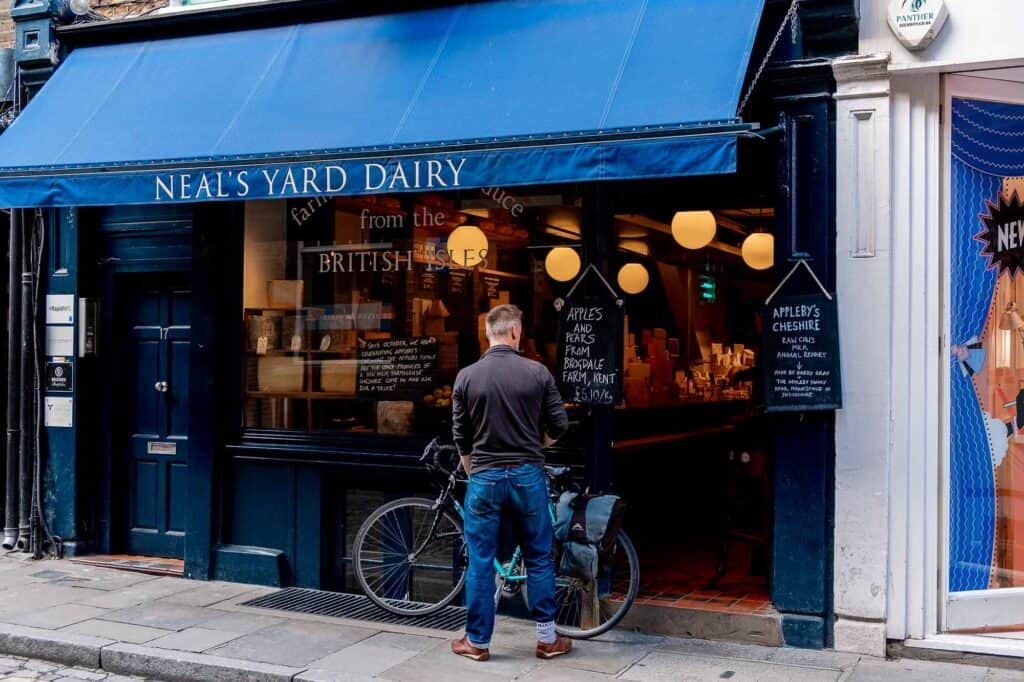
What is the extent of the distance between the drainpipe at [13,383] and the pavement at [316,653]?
66.8 inches

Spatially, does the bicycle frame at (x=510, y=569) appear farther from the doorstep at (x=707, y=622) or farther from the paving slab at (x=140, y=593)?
the paving slab at (x=140, y=593)

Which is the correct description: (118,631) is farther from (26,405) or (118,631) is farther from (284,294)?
(26,405)

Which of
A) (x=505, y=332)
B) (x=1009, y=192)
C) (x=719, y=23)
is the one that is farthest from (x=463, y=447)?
(x=1009, y=192)

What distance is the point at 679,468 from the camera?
10.4 metres

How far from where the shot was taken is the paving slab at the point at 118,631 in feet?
22.7

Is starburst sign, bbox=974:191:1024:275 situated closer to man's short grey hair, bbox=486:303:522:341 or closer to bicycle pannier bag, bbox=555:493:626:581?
bicycle pannier bag, bbox=555:493:626:581

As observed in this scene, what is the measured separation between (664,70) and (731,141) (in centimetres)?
96

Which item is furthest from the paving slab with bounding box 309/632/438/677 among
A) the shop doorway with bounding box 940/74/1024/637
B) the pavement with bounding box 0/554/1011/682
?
the shop doorway with bounding box 940/74/1024/637

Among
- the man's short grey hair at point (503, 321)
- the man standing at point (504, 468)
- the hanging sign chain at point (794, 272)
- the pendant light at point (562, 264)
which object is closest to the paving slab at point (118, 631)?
the man standing at point (504, 468)

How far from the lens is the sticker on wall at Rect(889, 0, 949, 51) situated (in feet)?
21.2

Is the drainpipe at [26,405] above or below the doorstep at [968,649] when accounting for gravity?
above

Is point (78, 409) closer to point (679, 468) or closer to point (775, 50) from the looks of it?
point (679, 468)

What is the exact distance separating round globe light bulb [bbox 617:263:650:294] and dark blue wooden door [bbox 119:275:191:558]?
12.7ft

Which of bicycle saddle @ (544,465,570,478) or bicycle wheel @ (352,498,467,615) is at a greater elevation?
bicycle saddle @ (544,465,570,478)
